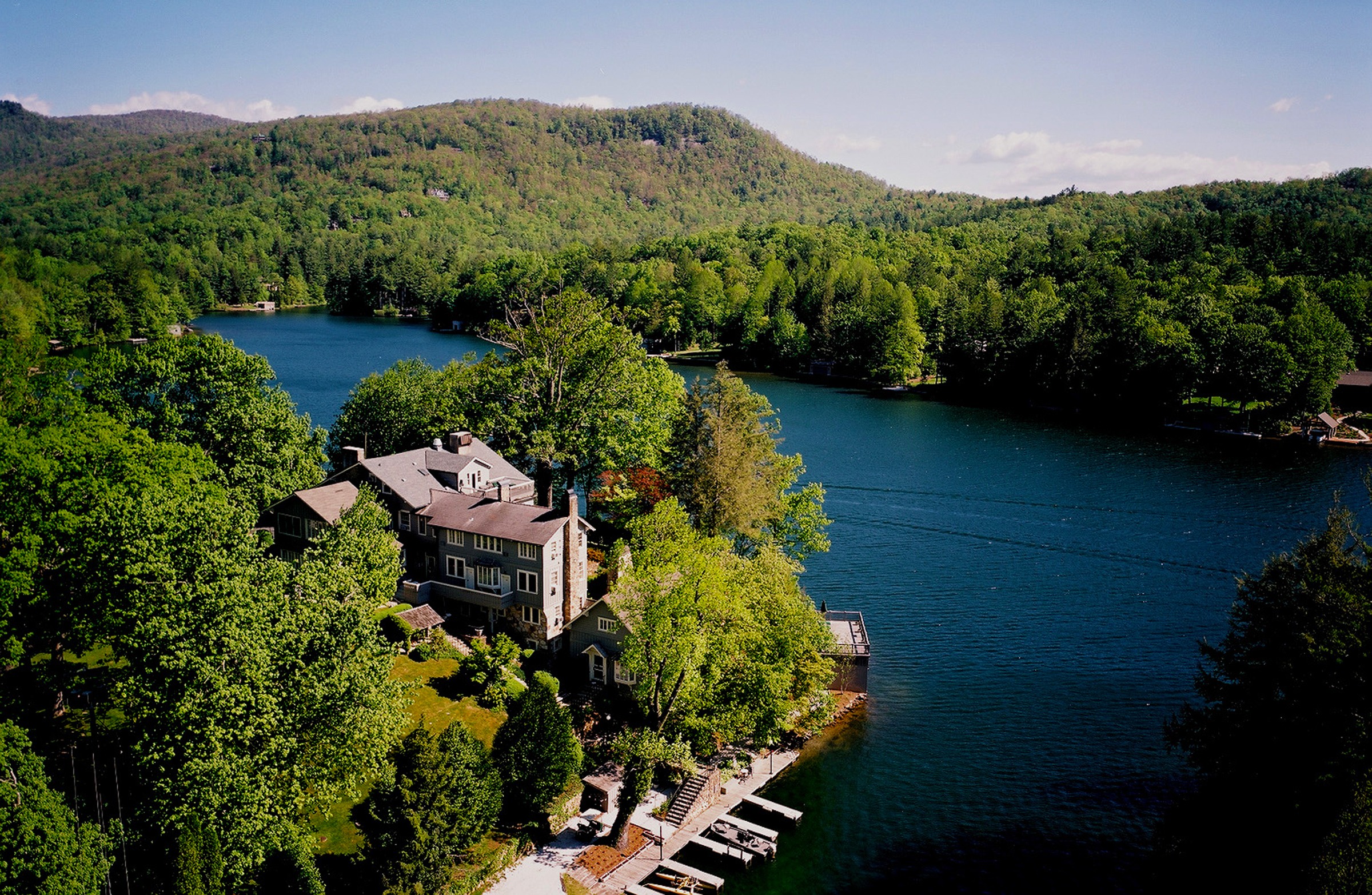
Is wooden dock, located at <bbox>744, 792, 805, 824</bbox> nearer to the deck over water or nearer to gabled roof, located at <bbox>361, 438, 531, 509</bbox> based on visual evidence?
the deck over water

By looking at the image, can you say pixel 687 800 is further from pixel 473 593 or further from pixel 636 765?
pixel 473 593

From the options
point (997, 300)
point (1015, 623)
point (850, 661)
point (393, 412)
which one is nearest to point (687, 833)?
point (850, 661)

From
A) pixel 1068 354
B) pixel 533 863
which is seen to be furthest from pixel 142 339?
pixel 533 863

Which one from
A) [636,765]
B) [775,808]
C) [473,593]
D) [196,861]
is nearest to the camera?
[196,861]

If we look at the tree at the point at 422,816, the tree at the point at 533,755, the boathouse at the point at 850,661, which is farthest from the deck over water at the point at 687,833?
the boathouse at the point at 850,661

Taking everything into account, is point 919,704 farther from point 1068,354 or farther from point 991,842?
point 1068,354

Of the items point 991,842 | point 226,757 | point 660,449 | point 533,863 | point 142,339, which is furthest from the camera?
point 142,339
